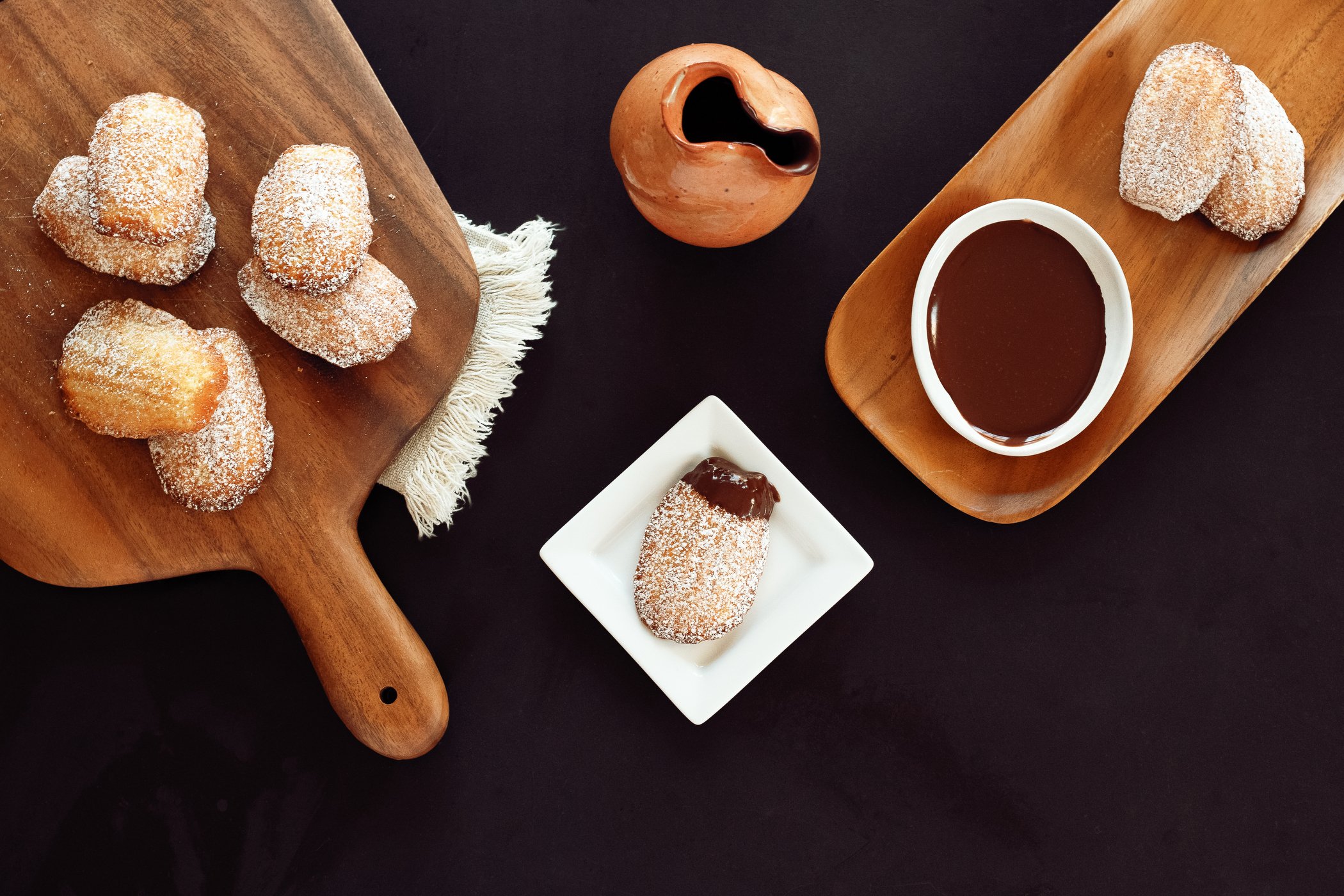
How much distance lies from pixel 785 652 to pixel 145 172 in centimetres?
129

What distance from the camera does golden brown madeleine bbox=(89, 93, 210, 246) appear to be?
3.74 feet

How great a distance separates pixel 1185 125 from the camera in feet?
4.15

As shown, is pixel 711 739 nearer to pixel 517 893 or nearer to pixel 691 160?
pixel 517 893

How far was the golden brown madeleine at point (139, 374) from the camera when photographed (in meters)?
1.15

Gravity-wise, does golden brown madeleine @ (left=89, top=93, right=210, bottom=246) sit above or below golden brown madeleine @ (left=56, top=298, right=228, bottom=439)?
above

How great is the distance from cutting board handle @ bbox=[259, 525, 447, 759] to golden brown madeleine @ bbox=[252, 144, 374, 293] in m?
0.42

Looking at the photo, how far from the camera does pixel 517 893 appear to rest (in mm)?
1504

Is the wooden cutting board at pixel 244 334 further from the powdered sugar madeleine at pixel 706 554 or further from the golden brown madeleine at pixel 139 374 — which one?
the powdered sugar madeleine at pixel 706 554

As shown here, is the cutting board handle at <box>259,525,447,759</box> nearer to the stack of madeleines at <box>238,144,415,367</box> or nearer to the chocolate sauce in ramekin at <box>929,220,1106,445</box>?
the stack of madeleines at <box>238,144,415,367</box>

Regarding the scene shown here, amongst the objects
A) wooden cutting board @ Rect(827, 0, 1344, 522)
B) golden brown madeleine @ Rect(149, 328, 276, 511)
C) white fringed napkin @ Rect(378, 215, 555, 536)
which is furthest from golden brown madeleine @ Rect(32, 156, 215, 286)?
wooden cutting board @ Rect(827, 0, 1344, 522)

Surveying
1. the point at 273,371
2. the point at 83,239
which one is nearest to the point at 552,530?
the point at 273,371

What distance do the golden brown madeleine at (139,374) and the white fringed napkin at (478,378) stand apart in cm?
33

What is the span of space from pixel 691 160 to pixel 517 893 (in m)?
1.32

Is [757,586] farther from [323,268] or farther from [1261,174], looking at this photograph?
[1261,174]
